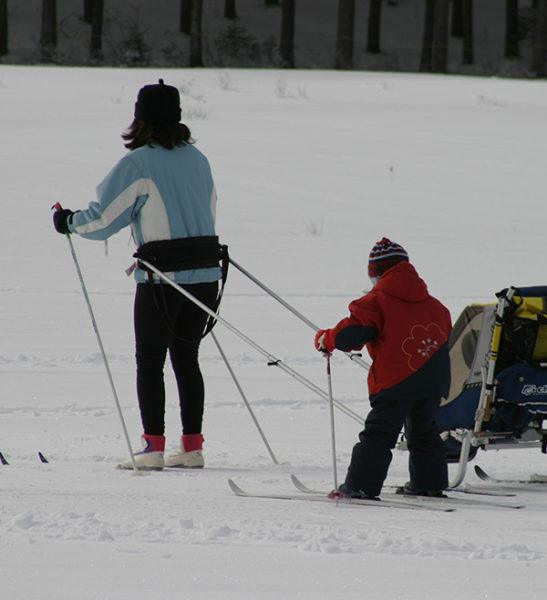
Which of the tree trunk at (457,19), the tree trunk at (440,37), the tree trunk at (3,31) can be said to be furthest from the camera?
the tree trunk at (457,19)

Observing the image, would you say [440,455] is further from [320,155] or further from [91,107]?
[91,107]

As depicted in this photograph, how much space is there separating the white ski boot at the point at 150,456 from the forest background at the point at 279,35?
75.4 ft

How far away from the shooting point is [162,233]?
188 inches

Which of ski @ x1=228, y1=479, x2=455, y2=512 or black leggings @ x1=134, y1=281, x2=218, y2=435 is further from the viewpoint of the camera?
black leggings @ x1=134, y1=281, x2=218, y2=435

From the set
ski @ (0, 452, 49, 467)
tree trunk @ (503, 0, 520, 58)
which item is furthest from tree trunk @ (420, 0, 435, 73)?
ski @ (0, 452, 49, 467)

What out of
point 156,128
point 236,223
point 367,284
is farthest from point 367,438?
point 236,223

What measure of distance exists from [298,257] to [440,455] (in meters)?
7.17

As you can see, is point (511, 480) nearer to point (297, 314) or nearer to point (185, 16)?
point (297, 314)

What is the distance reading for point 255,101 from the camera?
743 inches

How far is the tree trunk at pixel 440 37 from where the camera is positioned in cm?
2761

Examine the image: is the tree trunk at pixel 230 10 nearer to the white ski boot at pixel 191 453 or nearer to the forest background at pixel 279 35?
the forest background at pixel 279 35

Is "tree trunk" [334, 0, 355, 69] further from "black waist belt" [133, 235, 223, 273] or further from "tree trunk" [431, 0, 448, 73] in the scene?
"black waist belt" [133, 235, 223, 273]

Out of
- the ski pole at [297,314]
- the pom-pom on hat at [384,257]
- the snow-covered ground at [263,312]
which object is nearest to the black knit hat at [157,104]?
the ski pole at [297,314]

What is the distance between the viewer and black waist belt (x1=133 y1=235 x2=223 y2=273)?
15.6 ft
